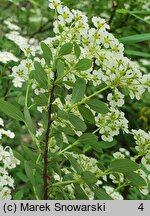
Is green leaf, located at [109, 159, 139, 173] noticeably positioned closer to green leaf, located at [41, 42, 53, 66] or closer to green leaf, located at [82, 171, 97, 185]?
Answer: green leaf, located at [82, 171, 97, 185]

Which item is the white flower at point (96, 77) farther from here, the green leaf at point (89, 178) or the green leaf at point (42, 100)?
the green leaf at point (89, 178)

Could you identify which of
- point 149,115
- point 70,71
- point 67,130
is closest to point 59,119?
point 67,130

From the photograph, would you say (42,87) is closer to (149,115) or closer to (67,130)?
(67,130)

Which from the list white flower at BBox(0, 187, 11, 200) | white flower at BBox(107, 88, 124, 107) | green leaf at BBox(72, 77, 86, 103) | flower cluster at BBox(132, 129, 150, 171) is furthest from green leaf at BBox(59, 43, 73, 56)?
white flower at BBox(0, 187, 11, 200)

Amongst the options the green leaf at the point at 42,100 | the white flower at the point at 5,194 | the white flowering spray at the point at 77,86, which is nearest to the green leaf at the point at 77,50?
the white flowering spray at the point at 77,86

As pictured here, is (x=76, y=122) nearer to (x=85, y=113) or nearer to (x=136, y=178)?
(x=85, y=113)
